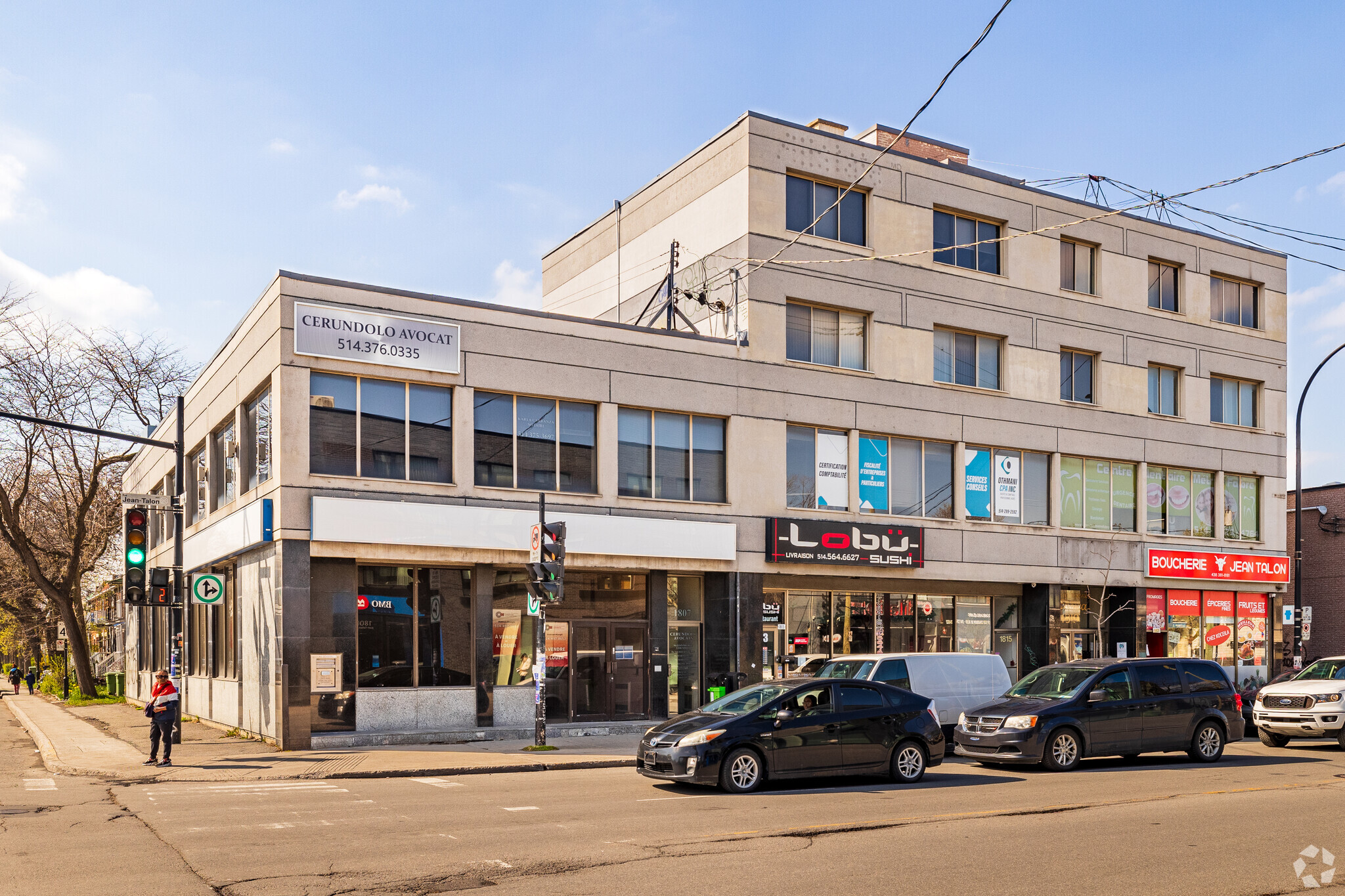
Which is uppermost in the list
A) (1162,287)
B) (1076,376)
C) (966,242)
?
(966,242)

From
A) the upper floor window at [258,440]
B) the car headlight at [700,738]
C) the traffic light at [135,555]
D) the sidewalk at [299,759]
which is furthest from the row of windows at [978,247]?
the traffic light at [135,555]

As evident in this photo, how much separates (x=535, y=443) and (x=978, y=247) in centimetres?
1364

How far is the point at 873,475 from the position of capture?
28.1m

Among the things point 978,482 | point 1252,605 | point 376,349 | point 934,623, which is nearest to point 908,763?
point 376,349

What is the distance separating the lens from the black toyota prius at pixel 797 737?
14.7m

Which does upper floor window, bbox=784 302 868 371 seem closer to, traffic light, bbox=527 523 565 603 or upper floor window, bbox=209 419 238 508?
traffic light, bbox=527 523 565 603

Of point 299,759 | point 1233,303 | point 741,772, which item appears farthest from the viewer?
point 1233,303

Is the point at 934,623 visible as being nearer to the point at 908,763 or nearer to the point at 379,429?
the point at 908,763

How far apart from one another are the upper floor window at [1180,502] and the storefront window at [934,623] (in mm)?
7440

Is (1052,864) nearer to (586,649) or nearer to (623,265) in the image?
(586,649)

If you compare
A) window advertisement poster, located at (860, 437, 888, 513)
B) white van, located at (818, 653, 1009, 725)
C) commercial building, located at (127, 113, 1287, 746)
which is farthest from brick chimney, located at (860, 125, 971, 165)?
white van, located at (818, 653, 1009, 725)

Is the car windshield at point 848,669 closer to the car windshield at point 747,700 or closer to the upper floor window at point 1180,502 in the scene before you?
the car windshield at point 747,700

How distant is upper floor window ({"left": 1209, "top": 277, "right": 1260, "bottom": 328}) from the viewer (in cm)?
3541

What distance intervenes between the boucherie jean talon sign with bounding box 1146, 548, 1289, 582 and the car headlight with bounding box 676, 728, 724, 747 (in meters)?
22.0
